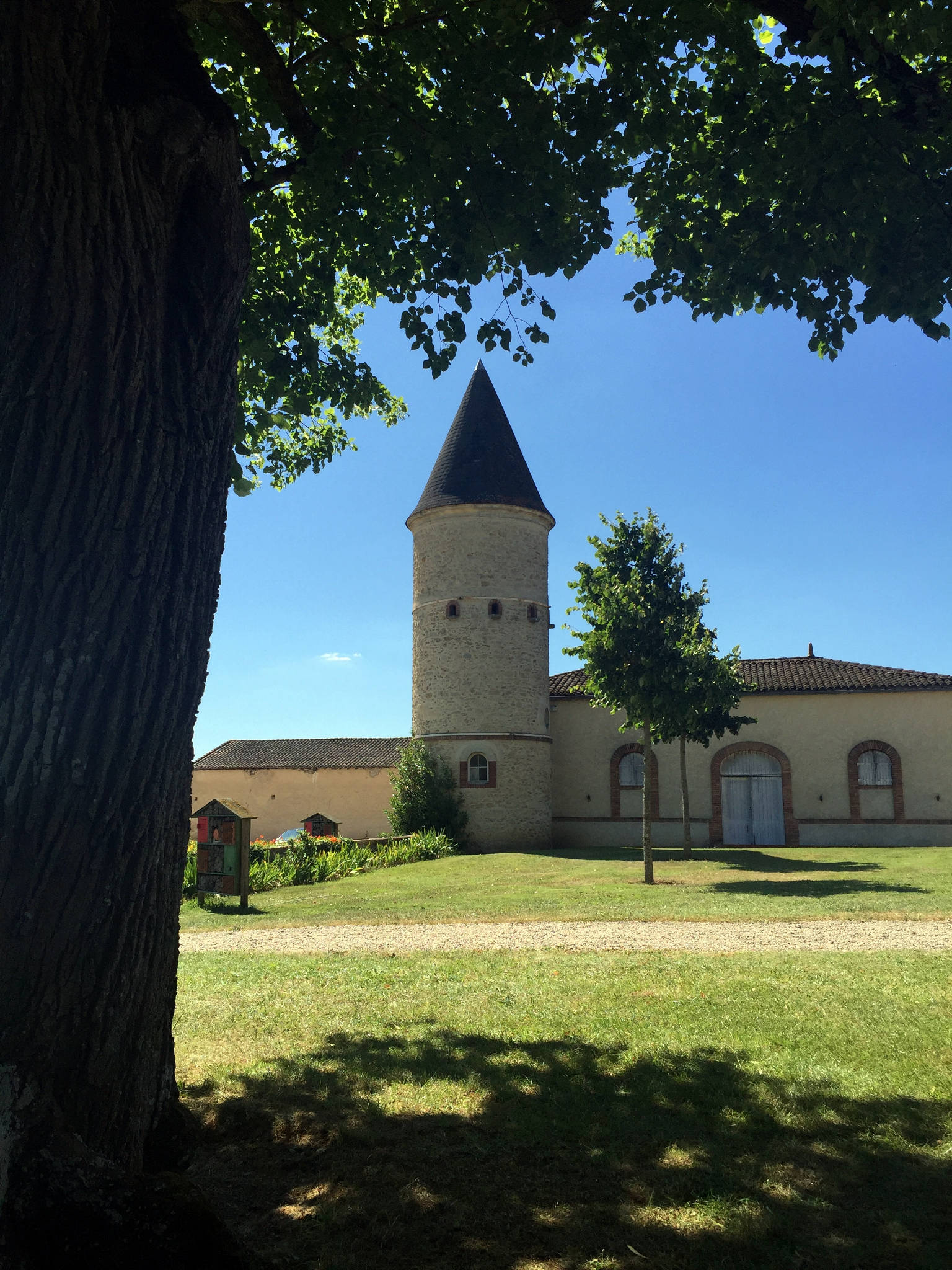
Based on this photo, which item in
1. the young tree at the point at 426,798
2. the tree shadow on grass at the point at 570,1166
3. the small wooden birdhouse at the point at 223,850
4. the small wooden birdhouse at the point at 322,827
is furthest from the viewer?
the young tree at the point at 426,798

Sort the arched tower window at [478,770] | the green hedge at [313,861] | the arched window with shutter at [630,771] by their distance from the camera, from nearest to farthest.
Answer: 1. the green hedge at [313,861]
2. the arched tower window at [478,770]
3. the arched window with shutter at [630,771]

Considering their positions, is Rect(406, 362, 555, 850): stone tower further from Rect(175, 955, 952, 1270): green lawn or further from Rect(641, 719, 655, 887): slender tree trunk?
Rect(175, 955, 952, 1270): green lawn

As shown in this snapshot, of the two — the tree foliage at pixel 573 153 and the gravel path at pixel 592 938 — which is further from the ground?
the tree foliage at pixel 573 153

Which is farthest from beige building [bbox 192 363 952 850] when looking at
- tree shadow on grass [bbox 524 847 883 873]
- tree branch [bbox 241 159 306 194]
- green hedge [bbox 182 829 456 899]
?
tree branch [bbox 241 159 306 194]

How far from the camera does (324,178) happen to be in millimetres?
5770

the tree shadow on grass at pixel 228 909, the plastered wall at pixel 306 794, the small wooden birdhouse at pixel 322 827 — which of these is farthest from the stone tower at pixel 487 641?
the tree shadow on grass at pixel 228 909

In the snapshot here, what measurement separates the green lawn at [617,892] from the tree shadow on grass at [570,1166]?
253 inches

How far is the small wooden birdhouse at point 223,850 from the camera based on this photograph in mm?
13539

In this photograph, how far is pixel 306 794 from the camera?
34594 millimetres

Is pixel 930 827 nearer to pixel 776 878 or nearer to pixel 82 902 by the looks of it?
pixel 776 878

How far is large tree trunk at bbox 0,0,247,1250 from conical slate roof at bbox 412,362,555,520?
80.5 feet

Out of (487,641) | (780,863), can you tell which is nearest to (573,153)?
(780,863)

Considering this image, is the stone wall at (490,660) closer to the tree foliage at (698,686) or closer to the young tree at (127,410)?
the tree foliage at (698,686)

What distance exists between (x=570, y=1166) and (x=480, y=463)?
2615 centimetres
